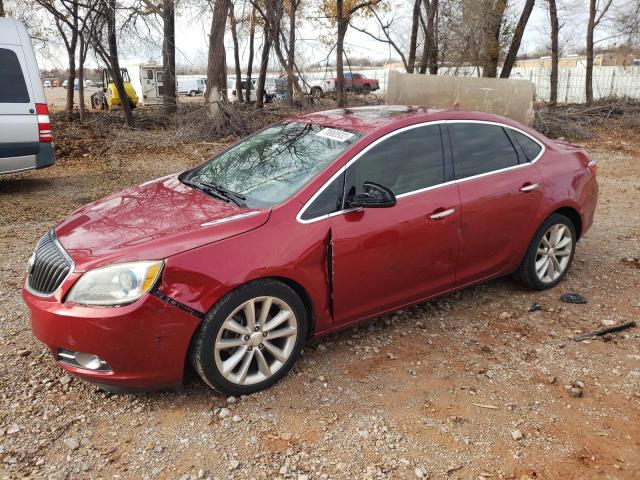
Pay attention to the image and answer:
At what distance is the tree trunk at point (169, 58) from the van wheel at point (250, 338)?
1423cm

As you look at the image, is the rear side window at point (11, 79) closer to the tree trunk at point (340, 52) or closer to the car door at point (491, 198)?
the car door at point (491, 198)

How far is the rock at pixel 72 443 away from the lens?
275 centimetres

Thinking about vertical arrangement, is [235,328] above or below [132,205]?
below

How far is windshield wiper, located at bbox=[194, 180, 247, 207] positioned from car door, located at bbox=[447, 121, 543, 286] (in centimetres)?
155

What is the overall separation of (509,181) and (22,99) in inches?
260

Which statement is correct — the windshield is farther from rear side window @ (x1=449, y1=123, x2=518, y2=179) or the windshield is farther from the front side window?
rear side window @ (x1=449, y1=123, x2=518, y2=179)

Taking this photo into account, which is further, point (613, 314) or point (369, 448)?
→ point (613, 314)

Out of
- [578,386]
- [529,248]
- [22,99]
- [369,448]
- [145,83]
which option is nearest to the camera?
[369,448]

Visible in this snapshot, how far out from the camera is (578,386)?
330 cm

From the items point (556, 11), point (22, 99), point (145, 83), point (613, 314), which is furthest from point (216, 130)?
point (145, 83)

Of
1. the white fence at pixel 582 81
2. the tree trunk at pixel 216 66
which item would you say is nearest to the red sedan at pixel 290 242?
the tree trunk at pixel 216 66

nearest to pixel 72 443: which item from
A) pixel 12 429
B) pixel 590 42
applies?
pixel 12 429

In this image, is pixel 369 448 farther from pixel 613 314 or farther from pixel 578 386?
pixel 613 314

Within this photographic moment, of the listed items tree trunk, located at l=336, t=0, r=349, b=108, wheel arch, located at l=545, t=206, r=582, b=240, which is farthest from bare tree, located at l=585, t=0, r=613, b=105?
wheel arch, located at l=545, t=206, r=582, b=240
